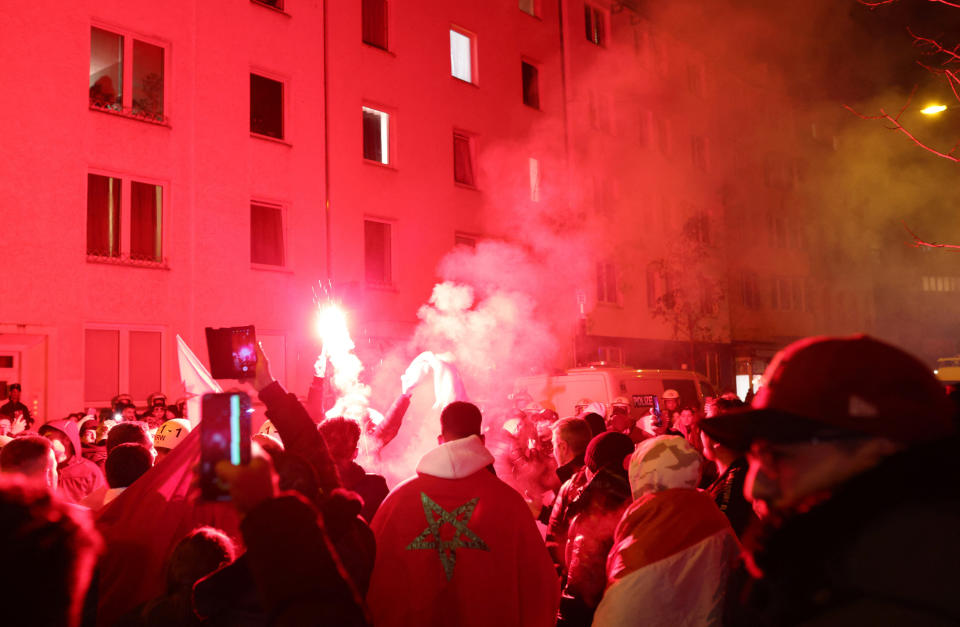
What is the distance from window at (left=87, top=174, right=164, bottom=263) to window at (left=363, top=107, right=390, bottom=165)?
18.4 feet

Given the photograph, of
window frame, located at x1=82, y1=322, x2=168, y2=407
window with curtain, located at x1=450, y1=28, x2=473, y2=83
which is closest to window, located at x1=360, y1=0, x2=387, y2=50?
window with curtain, located at x1=450, y1=28, x2=473, y2=83

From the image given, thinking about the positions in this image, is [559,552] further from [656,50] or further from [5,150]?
[656,50]

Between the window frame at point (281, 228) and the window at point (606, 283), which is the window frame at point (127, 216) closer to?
the window frame at point (281, 228)

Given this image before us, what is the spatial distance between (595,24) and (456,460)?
90.3 ft

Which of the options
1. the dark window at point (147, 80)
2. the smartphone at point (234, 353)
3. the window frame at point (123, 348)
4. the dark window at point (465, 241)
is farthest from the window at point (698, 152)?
the smartphone at point (234, 353)

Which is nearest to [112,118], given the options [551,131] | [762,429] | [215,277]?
[215,277]

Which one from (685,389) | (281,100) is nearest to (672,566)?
(685,389)

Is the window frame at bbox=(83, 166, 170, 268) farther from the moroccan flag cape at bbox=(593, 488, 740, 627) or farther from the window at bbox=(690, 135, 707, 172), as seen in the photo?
the window at bbox=(690, 135, 707, 172)

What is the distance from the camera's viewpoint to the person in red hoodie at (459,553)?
3760 mm

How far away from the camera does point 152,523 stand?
12.8 ft

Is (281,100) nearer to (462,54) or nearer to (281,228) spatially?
(281,228)

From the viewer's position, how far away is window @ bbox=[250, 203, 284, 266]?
58.5 feet

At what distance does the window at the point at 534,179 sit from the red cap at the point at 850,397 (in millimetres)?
22732

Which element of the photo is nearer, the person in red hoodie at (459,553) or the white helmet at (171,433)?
the person in red hoodie at (459,553)
